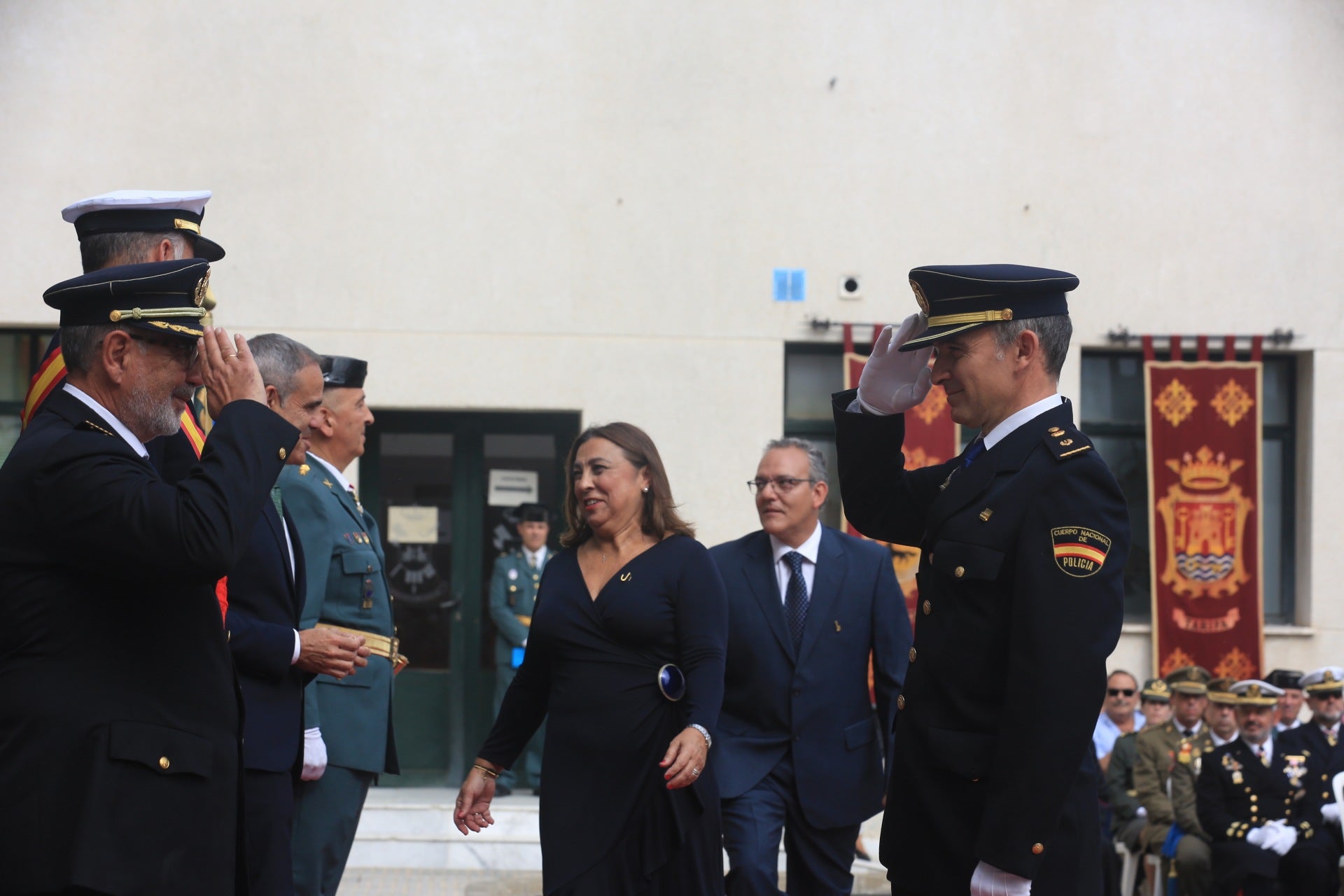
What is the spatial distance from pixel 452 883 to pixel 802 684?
397 centimetres

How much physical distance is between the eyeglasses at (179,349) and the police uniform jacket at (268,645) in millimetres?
1052

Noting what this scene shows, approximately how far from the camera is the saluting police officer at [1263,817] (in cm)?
805

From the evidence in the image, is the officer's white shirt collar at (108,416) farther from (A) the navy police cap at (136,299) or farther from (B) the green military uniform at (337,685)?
(B) the green military uniform at (337,685)

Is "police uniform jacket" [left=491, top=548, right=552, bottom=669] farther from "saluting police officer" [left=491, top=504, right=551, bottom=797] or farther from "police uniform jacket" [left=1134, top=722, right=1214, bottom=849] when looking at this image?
"police uniform jacket" [left=1134, top=722, right=1214, bottom=849]

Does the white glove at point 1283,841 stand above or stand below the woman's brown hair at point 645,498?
below

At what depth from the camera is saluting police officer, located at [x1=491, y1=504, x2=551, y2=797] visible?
10234 millimetres

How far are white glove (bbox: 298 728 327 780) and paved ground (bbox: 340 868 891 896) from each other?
4.10 m

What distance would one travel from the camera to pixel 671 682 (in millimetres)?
4566

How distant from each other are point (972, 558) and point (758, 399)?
741 cm

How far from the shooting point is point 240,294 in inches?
404

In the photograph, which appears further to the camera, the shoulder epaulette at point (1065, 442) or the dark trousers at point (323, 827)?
the dark trousers at point (323, 827)

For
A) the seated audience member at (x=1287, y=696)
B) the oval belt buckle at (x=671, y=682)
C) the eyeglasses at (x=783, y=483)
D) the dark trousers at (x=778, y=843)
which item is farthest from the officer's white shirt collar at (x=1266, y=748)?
the oval belt buckle at (x=671, y=682)

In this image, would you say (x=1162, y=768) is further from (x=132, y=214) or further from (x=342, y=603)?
(x=132, y=214)

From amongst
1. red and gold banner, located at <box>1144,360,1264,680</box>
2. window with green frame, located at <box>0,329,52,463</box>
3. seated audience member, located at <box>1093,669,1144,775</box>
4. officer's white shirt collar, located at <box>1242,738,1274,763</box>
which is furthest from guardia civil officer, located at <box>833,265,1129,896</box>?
window with green frame, located at <box>0,329,52,463</box>
